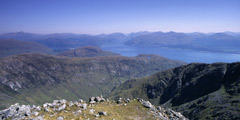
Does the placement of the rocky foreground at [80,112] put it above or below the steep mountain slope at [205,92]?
above

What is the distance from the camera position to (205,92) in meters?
111

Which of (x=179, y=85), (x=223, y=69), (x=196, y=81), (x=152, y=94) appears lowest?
(x=152, y=94)

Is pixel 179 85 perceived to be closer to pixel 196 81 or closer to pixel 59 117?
pixel 196 81

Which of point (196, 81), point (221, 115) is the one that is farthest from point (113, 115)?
point (196, 81)

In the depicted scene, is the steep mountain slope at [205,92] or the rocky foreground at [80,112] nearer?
the rocky foreground at [80,112]

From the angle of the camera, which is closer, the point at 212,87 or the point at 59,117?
the point at 59,117

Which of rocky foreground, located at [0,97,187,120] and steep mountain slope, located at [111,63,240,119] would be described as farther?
steep mountain slope, located at [111,63,240,119]

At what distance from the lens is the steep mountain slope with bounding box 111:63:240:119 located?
193ft

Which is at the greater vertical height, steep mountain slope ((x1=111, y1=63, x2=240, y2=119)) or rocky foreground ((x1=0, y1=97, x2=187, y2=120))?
rocky foreground ((x1=0, y1=97, x2=187, y2=120))

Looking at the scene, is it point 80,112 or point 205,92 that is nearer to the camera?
point 80,112

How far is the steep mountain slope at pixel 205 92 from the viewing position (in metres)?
58.9

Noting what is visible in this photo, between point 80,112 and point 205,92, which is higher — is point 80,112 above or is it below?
above

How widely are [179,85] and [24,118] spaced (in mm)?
157566

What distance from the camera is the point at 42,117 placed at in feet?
73.0
